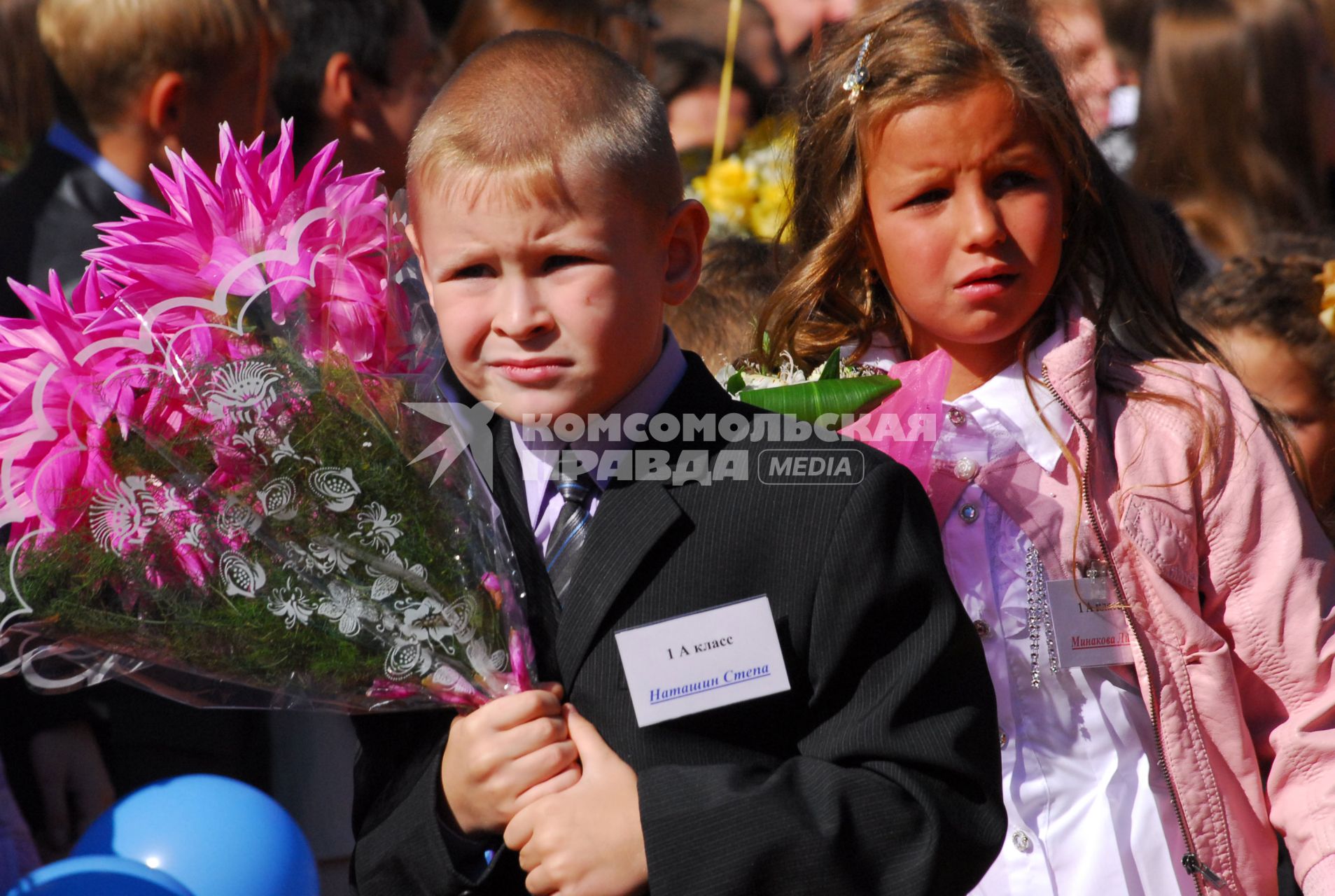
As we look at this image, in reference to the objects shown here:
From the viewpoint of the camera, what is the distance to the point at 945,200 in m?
2.21

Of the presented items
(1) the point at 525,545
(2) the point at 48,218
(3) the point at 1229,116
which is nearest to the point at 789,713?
(1) the point at 525,545

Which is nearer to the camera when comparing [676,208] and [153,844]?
[676,208]

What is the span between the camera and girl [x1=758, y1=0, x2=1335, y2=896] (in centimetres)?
211

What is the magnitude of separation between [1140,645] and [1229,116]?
258 centimetres

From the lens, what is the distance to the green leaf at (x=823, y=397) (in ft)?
6.93

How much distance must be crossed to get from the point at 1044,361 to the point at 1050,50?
570 millimetres

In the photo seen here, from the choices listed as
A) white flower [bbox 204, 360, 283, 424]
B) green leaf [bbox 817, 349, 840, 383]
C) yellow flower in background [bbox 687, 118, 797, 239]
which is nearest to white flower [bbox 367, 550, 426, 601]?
white flower [bbox 204, 360, 283, 424]

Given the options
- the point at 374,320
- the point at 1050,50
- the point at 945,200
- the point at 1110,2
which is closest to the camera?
the point at 374,320

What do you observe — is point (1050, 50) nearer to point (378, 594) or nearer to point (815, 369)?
point (815, 369)

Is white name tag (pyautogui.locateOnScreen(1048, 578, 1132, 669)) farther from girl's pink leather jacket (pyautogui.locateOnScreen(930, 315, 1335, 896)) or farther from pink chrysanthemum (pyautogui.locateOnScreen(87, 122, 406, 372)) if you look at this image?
pink chrysanthemum (pyautogui.locateOnScreen(87, 122, 406, 372))

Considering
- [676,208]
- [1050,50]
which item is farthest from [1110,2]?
[676,208]

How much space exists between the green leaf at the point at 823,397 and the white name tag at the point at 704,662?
518 millimetres

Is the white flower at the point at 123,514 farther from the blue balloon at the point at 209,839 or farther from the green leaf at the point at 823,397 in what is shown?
the green leaf at the point at 823,397

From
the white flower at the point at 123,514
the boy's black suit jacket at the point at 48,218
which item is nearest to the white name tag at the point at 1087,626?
the white flower at the point at 123,514
